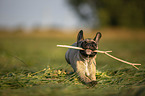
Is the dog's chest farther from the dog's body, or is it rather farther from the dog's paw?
the dog's paw

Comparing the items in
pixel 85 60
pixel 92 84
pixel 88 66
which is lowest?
pixel 92 84

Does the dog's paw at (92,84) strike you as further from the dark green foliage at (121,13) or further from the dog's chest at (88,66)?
the dark green foliage at (121,13)

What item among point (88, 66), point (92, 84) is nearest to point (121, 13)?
point (88, 66)

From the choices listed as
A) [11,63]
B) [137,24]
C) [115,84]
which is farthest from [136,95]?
[137,24]

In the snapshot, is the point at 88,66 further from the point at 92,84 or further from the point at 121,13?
the point at 121,13

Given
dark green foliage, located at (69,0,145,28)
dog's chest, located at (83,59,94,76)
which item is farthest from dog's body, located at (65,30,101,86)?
dark green foliage, located at (69,0,145,28)

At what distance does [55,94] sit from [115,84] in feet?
4.40

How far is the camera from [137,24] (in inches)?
1218

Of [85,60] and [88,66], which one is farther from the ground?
[85,60]

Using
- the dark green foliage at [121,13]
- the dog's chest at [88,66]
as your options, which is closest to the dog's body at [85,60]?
the dog's chest at [88,66]

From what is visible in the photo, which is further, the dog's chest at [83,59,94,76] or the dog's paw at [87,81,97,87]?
the dog's chest at [83,59,94,76]

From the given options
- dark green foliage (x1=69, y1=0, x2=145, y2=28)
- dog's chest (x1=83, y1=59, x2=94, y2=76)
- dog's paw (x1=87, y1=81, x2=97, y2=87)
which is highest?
dark green foliage (x1=69, y1=0, x2=145, y2=28)

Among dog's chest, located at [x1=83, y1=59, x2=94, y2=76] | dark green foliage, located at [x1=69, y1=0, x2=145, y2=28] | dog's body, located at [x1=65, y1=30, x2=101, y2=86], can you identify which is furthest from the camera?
dark green foliage, located at [x1=69, y1=0, x2=145, y2=28]

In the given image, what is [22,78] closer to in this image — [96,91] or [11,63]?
[96,91]
